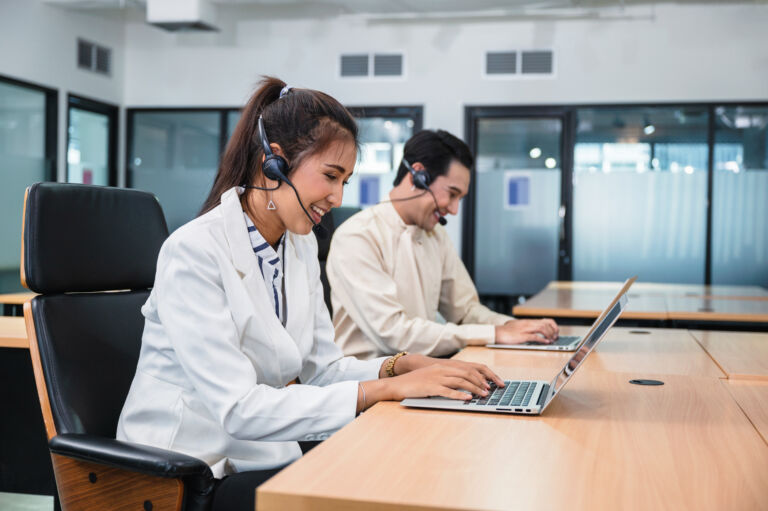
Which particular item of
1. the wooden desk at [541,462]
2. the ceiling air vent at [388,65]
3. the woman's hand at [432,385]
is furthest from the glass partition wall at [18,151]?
the wooden desk at [541,462]

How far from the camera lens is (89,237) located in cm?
157

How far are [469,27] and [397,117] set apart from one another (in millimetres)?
949

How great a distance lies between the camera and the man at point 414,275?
230 cm

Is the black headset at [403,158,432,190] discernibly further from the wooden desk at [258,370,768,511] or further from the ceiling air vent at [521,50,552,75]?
the ceiling air vent at [521,50,552,75]

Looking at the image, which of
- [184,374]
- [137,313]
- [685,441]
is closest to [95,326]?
[137,313]

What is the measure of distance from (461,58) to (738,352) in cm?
483

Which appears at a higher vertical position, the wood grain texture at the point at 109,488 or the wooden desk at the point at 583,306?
the wooden desk at the point at 583,306

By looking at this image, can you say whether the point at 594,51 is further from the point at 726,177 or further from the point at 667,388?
the point at 667,388

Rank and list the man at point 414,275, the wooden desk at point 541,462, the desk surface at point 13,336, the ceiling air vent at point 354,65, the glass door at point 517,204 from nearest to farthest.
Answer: the wooden desk at point 541,462 → the desk surface at point 13,336 → the man at point 414,275 → the glass door at point 517,204 → the ceiling air vent at point 354,65

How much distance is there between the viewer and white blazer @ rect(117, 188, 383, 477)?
130 centimetres

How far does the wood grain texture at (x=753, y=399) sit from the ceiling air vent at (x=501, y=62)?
5105 millimetres

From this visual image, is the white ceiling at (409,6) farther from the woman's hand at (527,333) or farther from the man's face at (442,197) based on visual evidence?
the woman's hand at (527,333)

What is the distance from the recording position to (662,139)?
6355mm

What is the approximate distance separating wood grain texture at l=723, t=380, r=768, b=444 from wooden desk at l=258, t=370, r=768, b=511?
21 millimetres
